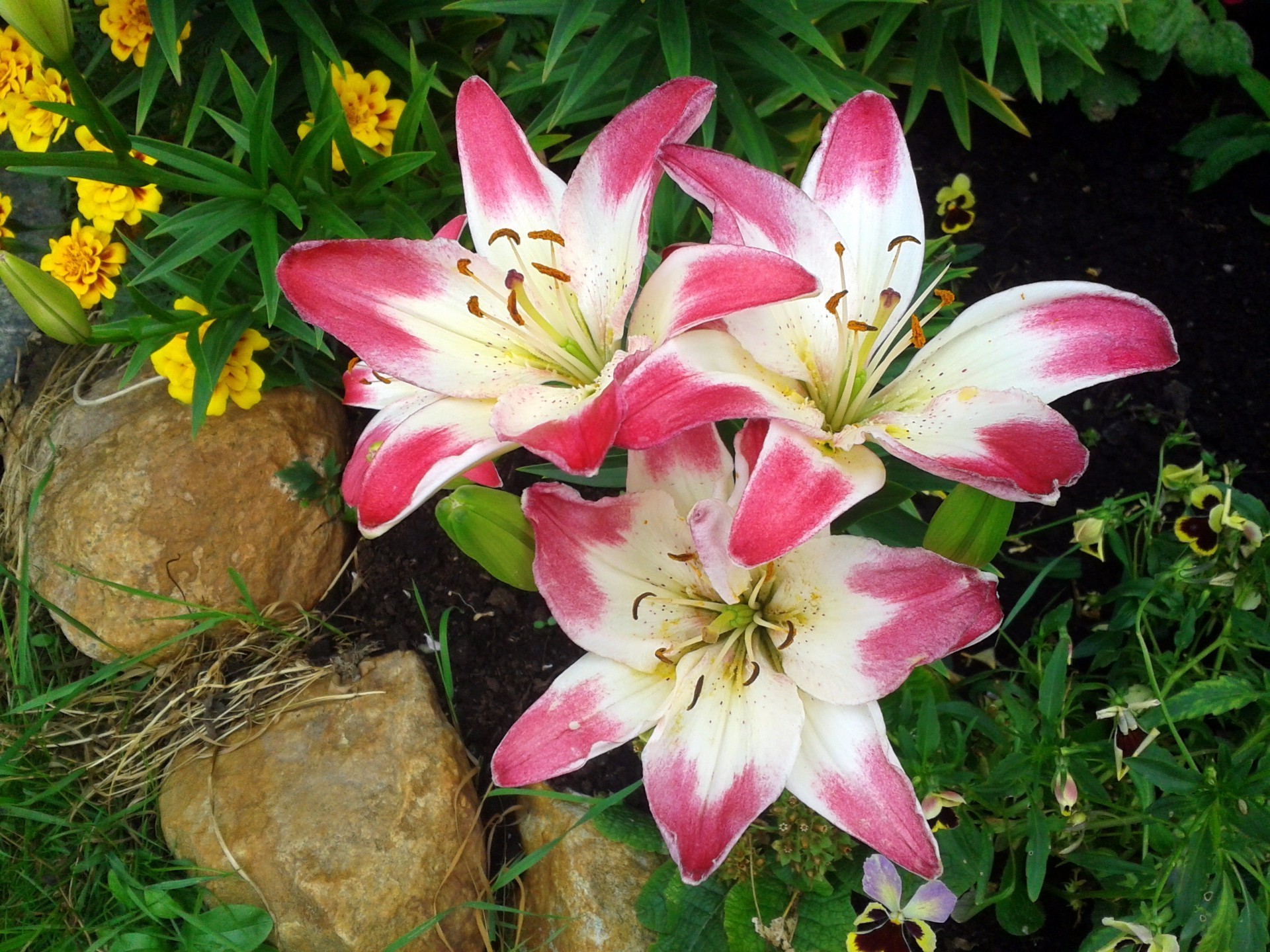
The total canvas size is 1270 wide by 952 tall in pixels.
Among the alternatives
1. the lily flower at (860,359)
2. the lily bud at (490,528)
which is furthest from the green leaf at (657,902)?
the lily flower at (860,359)

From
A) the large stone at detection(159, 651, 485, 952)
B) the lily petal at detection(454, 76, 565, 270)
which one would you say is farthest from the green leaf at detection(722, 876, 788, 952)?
the lily petal at detection(454, 76, 565, 270)

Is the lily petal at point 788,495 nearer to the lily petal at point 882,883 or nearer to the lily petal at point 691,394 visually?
the lily petal at point 691,394

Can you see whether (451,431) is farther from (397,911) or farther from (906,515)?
(397,911)

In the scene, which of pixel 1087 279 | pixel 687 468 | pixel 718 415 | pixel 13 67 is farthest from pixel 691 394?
pixel 1087 279

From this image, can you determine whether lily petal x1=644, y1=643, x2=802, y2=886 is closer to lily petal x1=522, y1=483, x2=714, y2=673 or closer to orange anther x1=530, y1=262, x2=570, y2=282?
lily petal x1=522, y1=483, x2=714, y2=673

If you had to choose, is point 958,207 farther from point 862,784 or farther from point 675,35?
point 862,784

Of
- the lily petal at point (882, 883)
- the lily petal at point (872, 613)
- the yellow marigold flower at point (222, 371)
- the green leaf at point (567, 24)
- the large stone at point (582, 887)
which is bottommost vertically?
the large stone at point (582, 887)

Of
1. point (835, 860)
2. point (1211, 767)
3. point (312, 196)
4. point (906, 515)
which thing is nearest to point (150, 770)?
point (312, 196)
